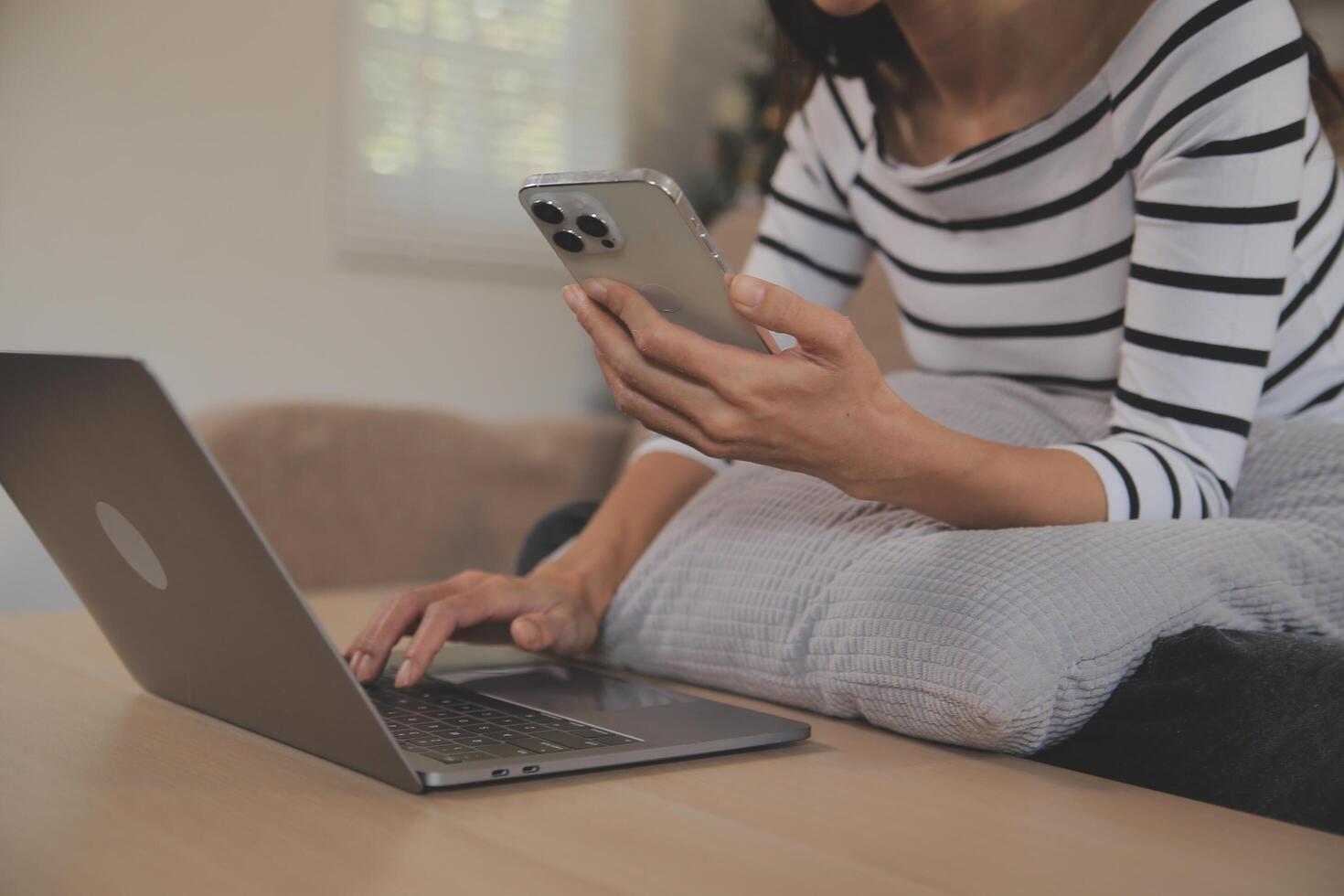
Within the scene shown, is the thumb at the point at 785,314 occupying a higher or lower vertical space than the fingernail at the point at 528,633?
higher

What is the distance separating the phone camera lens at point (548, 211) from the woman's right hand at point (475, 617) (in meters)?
0.25

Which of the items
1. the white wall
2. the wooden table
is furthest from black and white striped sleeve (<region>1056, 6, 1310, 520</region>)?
the white wall

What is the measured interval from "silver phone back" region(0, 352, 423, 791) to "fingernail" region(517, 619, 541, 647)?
0.65ft

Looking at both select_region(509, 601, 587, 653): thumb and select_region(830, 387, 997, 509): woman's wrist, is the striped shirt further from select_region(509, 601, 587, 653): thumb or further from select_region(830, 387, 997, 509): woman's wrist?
select_region(509, 601, 587, 653): thumb

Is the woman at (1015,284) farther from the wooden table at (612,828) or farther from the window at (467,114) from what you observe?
the window at (467,114)

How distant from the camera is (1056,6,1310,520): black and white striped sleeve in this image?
75 cm

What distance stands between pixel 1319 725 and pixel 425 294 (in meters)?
2.55

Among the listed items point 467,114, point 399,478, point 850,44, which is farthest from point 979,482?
point 467,114

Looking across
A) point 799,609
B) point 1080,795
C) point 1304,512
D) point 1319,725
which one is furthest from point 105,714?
point 1304,512

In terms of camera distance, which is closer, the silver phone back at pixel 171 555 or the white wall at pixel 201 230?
the silver phone back at pixel 171 555

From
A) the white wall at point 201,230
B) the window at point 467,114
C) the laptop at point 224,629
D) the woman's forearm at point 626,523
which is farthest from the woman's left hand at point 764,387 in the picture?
the window at point 467,114

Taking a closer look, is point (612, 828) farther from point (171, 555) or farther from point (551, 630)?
point (551, 630)

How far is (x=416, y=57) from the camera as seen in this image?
9.30 feet

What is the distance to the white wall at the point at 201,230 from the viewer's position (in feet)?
7.67
